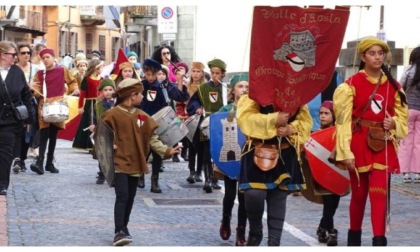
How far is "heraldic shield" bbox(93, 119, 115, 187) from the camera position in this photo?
1012 cm

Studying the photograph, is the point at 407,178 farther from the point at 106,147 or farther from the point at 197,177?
the point at 106,147

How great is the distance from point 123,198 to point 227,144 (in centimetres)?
100

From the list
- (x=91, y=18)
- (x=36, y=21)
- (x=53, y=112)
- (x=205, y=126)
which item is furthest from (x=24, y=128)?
(x=91, y=18)

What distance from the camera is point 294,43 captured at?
8672 millimetres

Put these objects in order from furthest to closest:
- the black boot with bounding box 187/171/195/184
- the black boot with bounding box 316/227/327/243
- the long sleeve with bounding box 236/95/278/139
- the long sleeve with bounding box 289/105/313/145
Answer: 1. the black boot with bounding box 187/171/195/184
2. the black boot with bounding box 316/227/327/243
3. the long sleeve with bounding box 289/105/313/145
4. the long sleeve with bounding box 236/95/278/139

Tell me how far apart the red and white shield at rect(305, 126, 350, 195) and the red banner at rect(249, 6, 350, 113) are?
1496 mm

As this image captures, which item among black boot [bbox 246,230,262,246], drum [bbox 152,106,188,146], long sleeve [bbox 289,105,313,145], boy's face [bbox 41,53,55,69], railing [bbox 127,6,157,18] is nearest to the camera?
long sleeve [bbox 289,105,313,145]

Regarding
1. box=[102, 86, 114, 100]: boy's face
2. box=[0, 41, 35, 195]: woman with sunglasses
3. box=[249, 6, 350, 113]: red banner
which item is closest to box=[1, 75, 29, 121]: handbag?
box=[0, 41, 35, 195]: woman with sunglasses

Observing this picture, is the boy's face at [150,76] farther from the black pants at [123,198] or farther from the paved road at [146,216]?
the black pants at [123,198]

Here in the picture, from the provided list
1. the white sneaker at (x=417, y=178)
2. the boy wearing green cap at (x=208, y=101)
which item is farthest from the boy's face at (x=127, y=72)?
the white sneaker at (x=417, y=178)

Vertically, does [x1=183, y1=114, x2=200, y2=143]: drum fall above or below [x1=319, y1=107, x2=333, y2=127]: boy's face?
below

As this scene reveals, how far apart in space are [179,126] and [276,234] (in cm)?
553

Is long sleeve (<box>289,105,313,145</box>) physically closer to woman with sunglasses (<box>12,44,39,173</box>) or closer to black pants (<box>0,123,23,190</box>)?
black pants (<box>0,123,23,190</box>)

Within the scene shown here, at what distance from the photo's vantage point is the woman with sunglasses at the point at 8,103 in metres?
13.3
